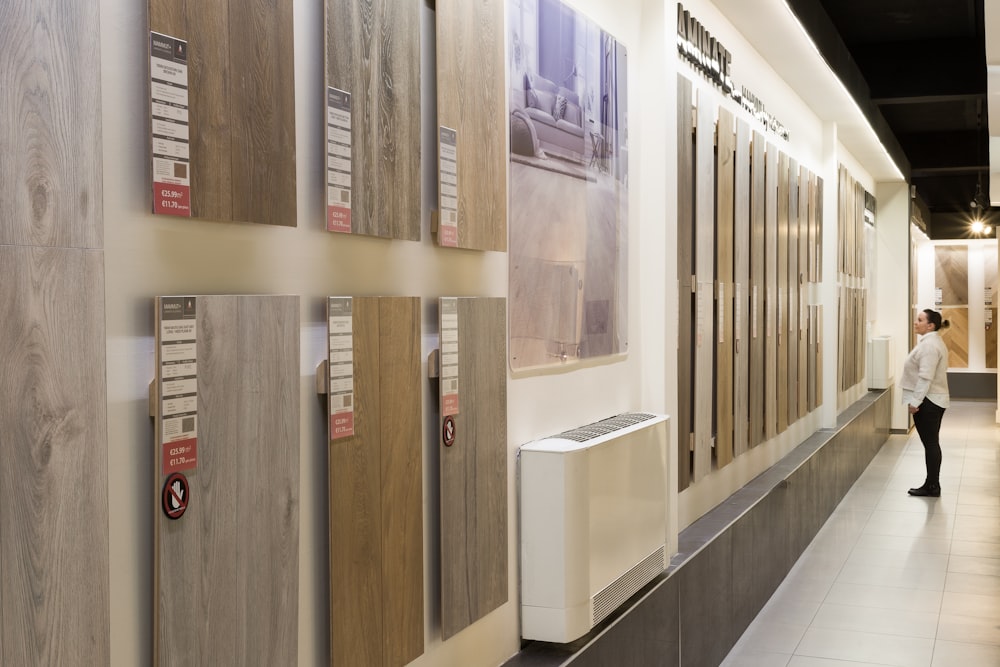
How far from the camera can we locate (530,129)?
3.38m

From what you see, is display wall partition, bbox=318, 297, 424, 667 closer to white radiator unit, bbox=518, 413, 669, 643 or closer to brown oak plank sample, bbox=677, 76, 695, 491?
white radiator unit, bbox=518, 413, 669, 643

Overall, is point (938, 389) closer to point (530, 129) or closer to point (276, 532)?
point (530, 129)

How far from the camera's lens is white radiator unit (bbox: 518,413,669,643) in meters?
3.31

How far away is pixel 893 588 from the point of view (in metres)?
6.61

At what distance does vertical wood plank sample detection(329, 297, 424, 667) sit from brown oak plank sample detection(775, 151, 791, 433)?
A: 17.0 ft

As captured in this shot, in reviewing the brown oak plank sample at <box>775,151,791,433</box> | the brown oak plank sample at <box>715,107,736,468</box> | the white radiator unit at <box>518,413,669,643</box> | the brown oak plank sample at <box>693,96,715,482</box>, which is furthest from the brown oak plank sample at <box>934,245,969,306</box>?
the white radiator unit at <box>518,413,669,643</box>

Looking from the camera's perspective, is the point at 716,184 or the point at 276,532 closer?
the point at 276,532

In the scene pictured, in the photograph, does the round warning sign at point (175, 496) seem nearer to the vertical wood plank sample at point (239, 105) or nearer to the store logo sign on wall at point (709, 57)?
the vertical wood plank sample at point (239, 105)

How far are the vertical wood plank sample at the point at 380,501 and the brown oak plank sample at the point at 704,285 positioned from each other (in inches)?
116

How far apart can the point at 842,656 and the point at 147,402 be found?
14.7ft

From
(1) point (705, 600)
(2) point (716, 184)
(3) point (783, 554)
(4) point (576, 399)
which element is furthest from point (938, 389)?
(4) point (576, 399)

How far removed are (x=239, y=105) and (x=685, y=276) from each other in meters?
3.47

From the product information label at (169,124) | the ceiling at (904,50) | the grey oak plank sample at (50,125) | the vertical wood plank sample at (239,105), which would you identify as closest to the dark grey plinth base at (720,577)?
the vertical wood plank sample at (239,105)

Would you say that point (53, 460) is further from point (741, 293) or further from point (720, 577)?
point (741, 293)
